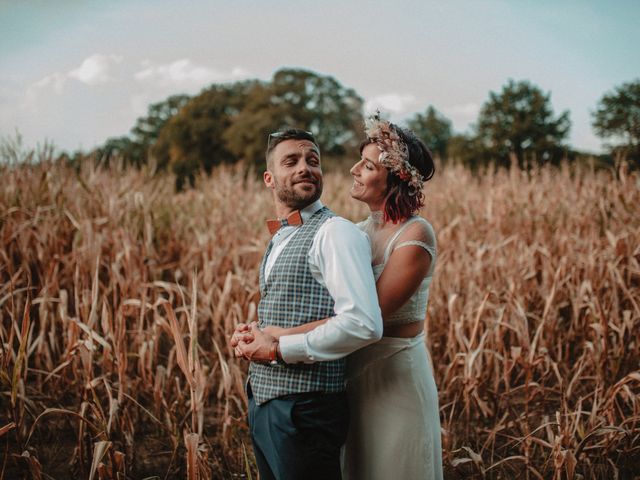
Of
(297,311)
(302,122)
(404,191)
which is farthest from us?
(302,122)

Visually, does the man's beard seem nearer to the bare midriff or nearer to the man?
the man

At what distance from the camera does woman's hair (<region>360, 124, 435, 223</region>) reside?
1632mm

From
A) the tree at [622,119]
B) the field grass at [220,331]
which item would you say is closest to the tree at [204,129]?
the tree at [622,119]

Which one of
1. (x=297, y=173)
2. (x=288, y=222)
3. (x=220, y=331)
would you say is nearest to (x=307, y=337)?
(x=288, y=222)

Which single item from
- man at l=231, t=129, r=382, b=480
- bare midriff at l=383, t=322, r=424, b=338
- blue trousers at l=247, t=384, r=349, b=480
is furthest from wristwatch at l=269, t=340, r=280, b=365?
bare midriff at l=383, t=322, r=424, b=338

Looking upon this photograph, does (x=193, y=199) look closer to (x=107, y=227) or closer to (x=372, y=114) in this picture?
(x=107, y=227)

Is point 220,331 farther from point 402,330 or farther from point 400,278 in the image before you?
point 400,278

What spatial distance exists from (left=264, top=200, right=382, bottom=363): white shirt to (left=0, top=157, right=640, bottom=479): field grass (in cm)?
40

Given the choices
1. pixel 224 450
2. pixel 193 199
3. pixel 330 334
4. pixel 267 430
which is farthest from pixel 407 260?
pixel 193 199

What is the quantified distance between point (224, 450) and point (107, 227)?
231cm

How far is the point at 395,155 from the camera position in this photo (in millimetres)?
1622

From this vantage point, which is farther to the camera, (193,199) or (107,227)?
(193,199)

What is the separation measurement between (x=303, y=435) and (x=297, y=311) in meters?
0.34

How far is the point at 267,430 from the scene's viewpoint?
4.69 ft
